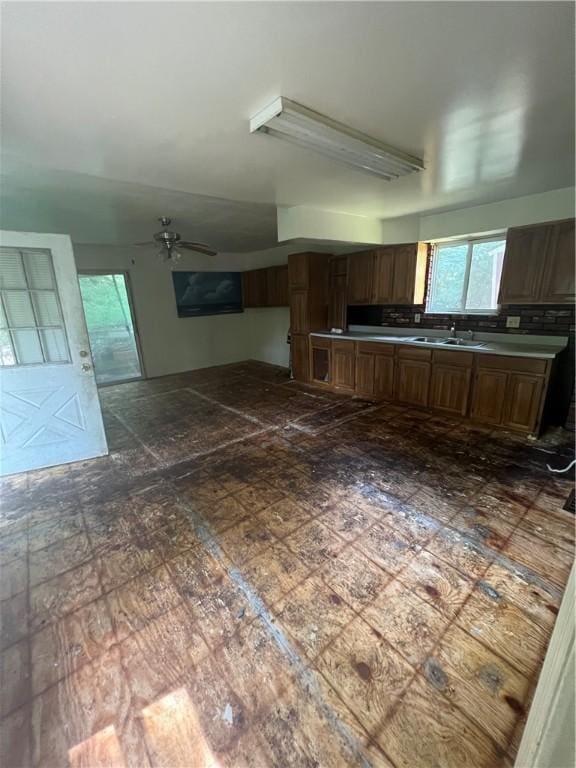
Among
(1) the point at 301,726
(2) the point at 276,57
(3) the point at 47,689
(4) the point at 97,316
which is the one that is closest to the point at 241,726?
(1) the point at 301,726

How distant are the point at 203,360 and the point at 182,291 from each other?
1566 millimetres

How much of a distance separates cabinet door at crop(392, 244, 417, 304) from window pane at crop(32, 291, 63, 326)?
413cm

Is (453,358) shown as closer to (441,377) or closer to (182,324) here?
(441,377)

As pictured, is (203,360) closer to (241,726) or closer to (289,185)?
(289,185)

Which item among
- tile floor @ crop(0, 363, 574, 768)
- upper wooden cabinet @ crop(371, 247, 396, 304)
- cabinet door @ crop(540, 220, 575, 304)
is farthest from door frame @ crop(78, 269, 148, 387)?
cabinet door @ crop(540, 220, 575, 304)

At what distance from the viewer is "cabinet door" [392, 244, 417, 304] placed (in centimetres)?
426

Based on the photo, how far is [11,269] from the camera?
2609mm

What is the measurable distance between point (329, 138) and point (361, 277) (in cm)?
313

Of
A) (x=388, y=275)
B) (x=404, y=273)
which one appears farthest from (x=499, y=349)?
(x=388, y=275)

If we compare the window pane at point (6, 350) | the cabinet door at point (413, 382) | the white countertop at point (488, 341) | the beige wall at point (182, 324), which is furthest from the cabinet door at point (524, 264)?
the window pane at point (6, 350)

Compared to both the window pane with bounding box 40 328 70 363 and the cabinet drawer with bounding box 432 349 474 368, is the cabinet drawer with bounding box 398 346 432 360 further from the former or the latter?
the window pane with bounding box 40 328 70 363

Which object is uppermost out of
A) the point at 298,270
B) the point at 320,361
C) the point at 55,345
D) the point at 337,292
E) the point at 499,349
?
the point at 298,270

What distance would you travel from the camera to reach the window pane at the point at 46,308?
276 cm

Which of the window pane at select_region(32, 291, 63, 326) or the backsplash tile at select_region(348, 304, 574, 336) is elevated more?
the window pane at select_region(32, 291, 63, 326)
